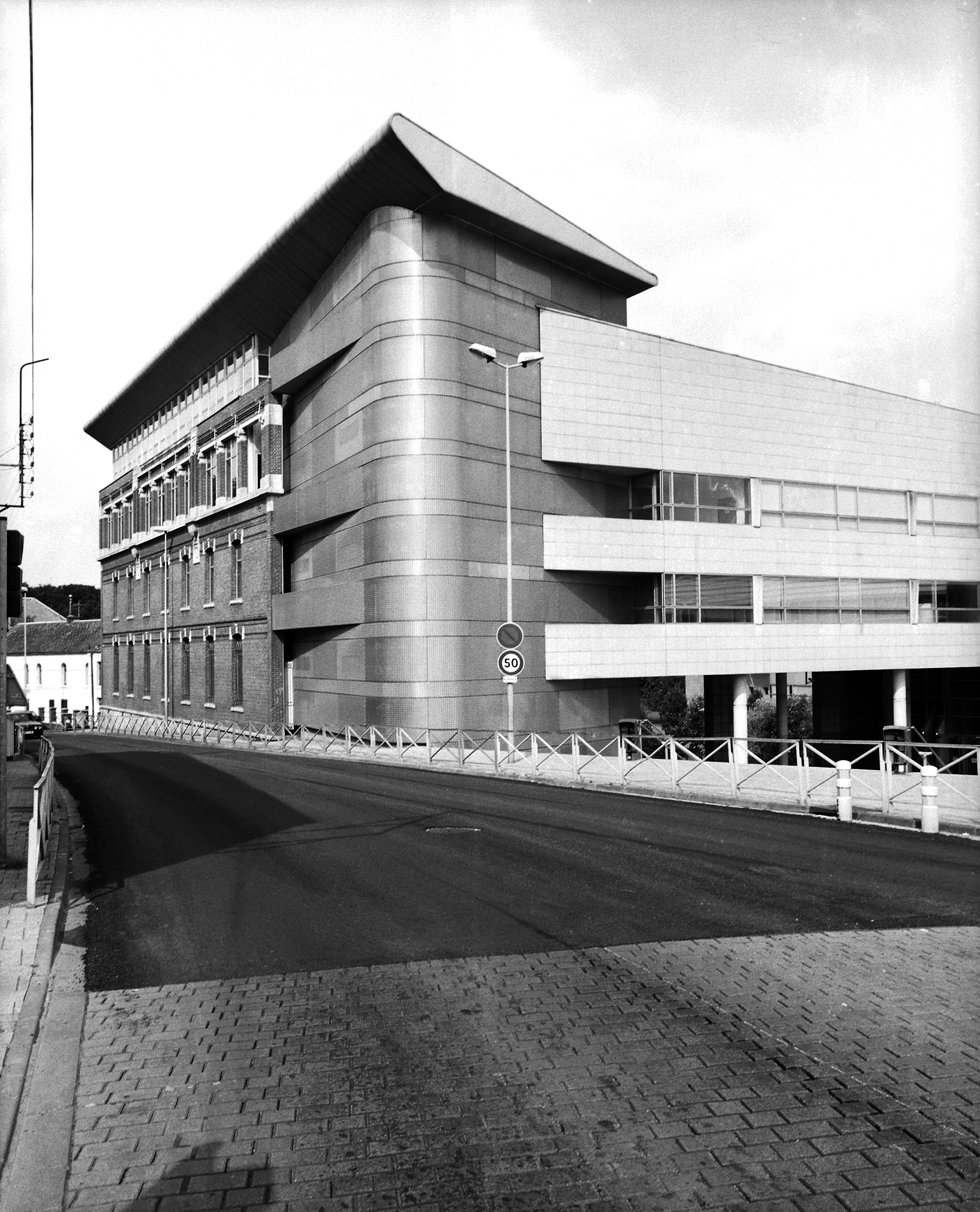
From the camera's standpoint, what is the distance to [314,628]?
3944 centimetres

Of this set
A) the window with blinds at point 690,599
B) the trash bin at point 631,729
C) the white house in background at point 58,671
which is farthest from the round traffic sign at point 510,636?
the white house in background at point 58,671

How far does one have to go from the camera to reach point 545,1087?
573cm

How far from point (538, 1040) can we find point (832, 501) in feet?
127

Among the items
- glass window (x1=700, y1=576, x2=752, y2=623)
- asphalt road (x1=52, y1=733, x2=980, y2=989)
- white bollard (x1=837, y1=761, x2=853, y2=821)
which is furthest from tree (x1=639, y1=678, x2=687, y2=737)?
asphalt road (x1=52, y1=733, x2=980, y2=989)

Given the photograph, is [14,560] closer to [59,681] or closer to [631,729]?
[631,729]

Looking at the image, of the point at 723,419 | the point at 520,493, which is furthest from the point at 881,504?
the point at 520,493

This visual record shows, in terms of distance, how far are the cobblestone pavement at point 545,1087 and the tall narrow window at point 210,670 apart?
43.1 m

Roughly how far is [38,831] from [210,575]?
41.0 metres

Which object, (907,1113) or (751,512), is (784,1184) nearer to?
(907,1113)

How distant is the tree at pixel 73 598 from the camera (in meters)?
131

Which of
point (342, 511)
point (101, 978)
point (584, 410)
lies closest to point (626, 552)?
point (584, 410)

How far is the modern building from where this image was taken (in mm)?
32500

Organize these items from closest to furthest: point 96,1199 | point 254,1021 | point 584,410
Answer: point 96,1199, point 254,1021, point 584,410

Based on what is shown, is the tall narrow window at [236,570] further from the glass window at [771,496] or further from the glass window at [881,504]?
the glass window at [881,504]
